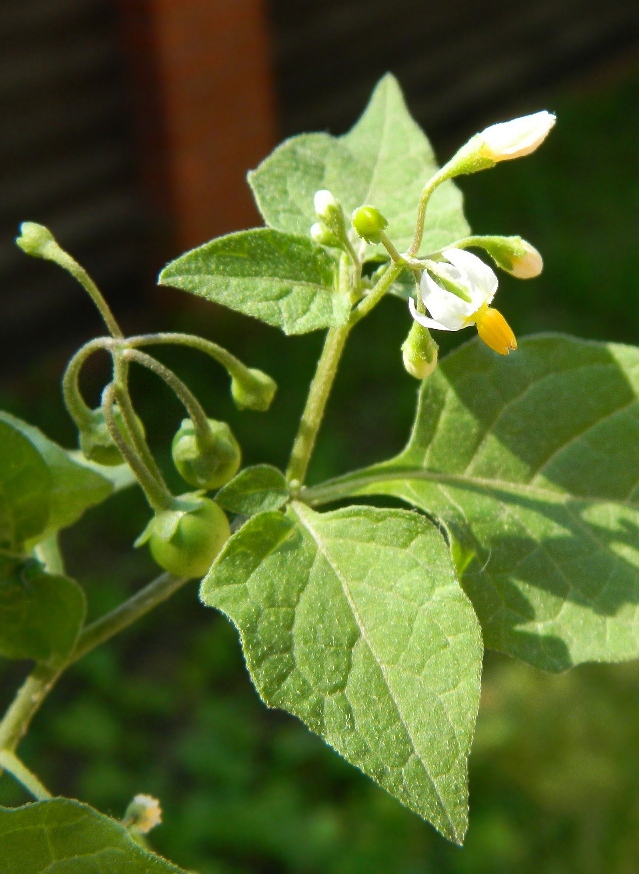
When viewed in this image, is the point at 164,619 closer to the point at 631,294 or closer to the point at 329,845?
the point at 329,845

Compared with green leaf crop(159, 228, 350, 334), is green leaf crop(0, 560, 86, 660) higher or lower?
lower

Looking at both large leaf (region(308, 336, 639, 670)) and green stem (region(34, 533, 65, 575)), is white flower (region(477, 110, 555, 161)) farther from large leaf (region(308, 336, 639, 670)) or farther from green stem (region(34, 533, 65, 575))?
green stem (region(34, 533, 65, 575))

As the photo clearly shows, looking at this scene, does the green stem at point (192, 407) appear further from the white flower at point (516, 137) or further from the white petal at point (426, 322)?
the white flower at point (516, 137)

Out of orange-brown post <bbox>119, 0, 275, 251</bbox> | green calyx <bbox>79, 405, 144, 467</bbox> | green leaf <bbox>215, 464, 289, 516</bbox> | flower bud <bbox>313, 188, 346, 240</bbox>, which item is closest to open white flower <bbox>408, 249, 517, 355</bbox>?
flower bud <bbox>313, 188, 346, 240</bbox>

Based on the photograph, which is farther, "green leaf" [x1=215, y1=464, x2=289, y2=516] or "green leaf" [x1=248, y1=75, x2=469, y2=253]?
"green leaf" [x1=248, y1=75, x2=469, y2=253]

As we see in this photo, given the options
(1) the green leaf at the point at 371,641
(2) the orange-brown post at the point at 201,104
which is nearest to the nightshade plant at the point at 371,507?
(1) the green leaf at the point at 371,641

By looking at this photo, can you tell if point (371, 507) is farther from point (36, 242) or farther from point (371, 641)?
point (36, 242)

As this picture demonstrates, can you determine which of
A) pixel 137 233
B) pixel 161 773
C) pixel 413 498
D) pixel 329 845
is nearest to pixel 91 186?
pixel 137 233
